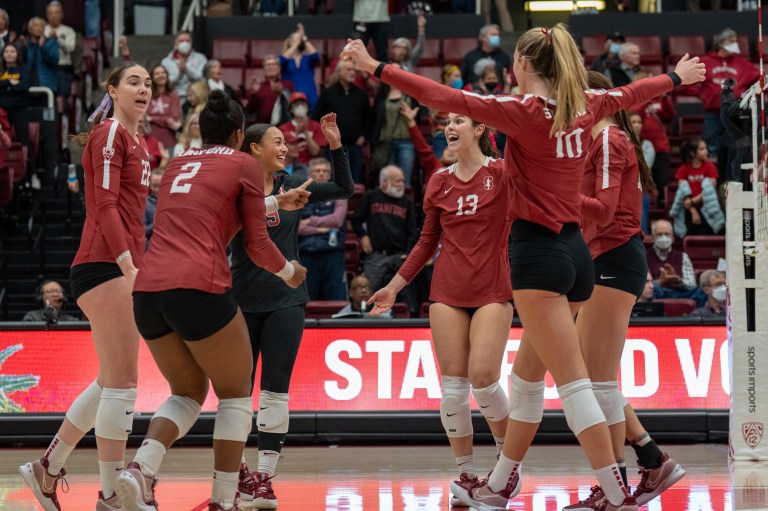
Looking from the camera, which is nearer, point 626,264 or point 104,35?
point 626,264

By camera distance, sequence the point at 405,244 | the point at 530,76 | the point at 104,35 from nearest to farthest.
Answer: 1. the point at 530,76
2. the point at 405,244
3. the point at 104,35

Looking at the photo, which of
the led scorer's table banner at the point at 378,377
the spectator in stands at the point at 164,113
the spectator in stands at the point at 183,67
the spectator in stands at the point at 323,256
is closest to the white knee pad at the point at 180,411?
the led scorer's table banner at the point at 378,377

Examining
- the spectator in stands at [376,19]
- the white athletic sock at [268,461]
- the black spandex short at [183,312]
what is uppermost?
the spectator in stands at [376,19]

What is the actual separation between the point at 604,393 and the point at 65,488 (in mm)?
3382

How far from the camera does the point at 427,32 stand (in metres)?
17.4

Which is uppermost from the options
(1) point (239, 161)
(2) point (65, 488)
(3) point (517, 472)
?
(1) point (239, 161)

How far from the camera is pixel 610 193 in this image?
217 inches

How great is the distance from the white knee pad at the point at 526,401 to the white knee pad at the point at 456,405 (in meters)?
0.65

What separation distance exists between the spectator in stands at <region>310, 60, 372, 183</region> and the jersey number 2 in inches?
318

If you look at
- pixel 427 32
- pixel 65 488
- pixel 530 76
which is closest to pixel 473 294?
pixel 530 76

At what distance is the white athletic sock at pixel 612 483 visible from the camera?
5.01 metres

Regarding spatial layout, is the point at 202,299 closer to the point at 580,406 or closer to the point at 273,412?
the point at 273,412

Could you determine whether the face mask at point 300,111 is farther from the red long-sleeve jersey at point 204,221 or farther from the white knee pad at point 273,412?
the red long-sleeve jersey at point 204,221

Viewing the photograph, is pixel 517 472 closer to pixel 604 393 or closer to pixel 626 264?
pixel 604 393
